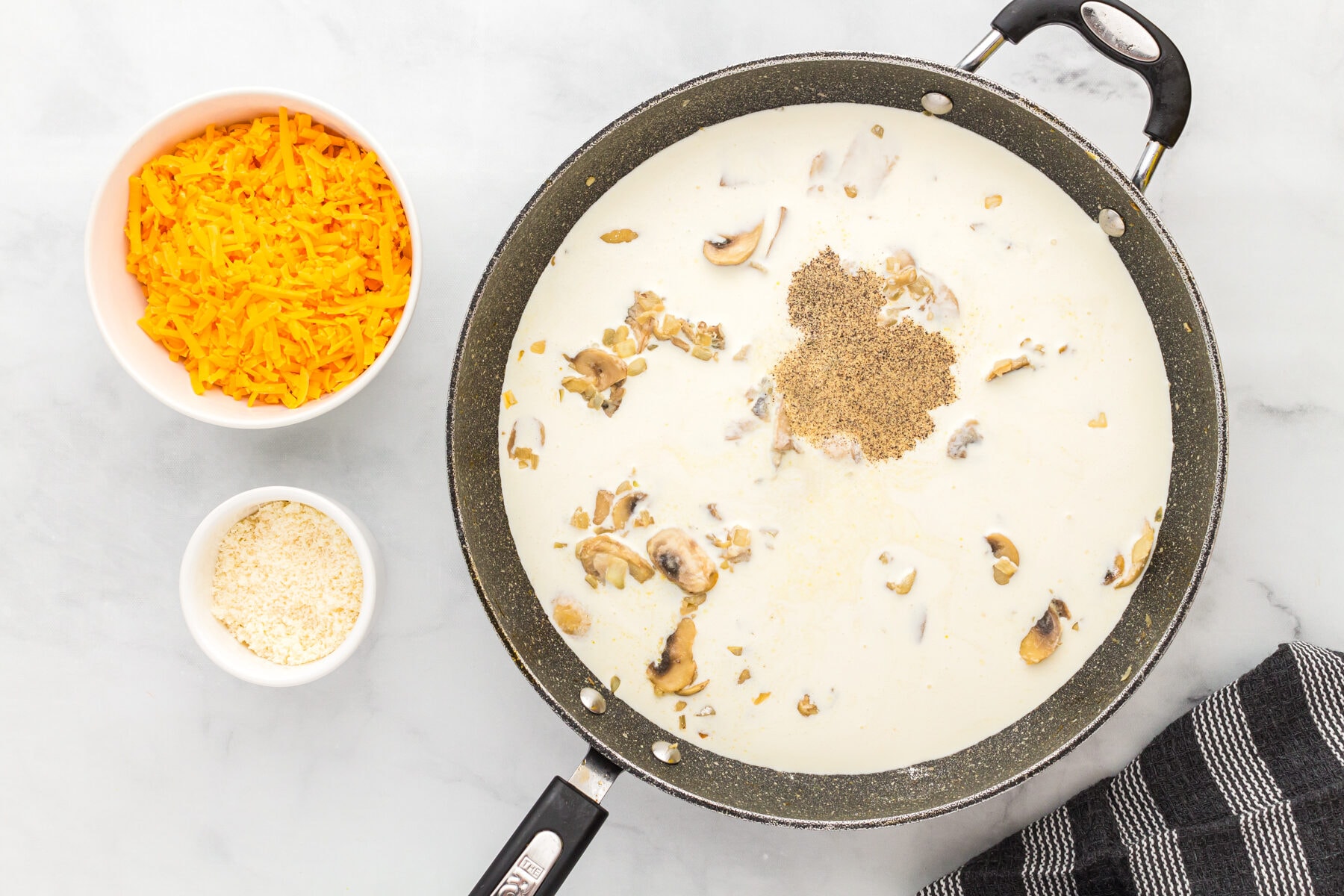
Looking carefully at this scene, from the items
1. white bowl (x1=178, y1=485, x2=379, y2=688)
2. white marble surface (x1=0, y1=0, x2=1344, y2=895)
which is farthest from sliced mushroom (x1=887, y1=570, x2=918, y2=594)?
white bowl (x1=178, y1=485, x2=379, y2=688)

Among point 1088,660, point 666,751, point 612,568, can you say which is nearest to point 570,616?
point 612,568

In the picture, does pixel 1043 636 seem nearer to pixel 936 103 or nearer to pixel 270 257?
pixel 936 103

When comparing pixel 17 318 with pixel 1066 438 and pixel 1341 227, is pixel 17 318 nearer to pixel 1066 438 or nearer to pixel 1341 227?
pixel 1066 438

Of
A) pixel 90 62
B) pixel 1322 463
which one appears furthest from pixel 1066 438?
pixel 90 62

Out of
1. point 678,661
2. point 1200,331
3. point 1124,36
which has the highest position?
point 1124,36

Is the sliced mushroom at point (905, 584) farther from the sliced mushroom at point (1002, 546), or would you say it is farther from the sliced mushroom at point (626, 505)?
the sliced mushroom at point (626, 505)

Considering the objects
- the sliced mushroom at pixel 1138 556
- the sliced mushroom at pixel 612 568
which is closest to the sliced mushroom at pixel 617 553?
the sliced mushroom at pixel 612 568

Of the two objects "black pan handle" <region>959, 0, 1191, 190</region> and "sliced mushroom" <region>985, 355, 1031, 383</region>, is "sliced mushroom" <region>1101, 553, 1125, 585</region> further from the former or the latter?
"black pan handle" <region>959, 0, 1191, 190</region>
